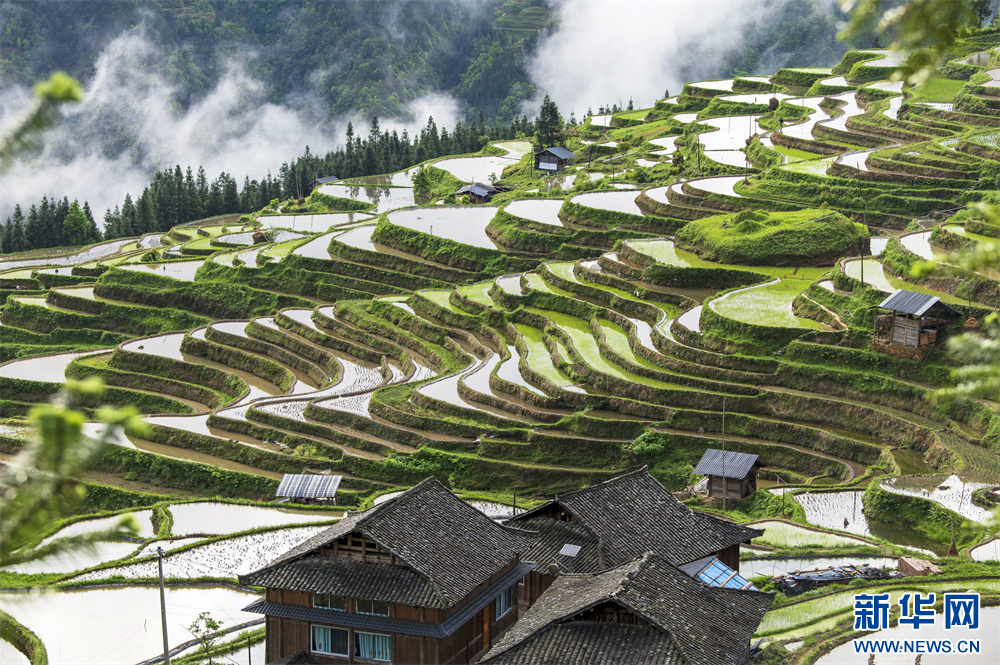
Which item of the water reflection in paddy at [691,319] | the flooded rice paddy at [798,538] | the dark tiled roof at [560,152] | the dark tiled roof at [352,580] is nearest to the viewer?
the dark tiled roof at [352,580]

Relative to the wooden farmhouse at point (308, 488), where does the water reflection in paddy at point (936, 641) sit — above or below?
above

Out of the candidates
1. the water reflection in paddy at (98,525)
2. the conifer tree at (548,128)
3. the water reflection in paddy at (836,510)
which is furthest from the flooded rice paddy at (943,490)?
the conifer tree at (548,128)

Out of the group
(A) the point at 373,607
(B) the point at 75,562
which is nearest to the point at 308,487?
(B) the point at 75,562

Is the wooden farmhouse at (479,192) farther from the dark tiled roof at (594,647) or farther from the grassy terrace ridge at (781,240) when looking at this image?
the dark tiled roof at (594,647)

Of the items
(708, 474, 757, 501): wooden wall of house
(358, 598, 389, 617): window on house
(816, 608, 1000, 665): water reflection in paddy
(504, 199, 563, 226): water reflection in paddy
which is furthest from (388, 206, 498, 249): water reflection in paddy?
(816, 608, 1000, 665): water reflection in paddy

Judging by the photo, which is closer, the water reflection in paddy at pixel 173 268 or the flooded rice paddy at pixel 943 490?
the flooded rice paddy at pixel 943 490

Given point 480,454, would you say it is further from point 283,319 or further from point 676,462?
point 283,319

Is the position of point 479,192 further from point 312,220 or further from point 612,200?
point 612,200

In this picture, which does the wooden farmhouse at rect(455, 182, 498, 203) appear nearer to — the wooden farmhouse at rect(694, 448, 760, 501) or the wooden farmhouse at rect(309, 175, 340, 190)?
the wooden farmhouse at rect(309, 175, 340, 190)
